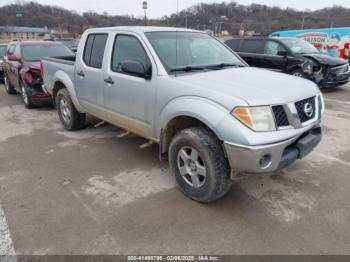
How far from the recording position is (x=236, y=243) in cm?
246

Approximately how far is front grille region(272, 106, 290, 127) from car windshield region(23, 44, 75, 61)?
21.3ft

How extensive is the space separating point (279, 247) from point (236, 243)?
366 mm

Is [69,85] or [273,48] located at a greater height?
[273,48]

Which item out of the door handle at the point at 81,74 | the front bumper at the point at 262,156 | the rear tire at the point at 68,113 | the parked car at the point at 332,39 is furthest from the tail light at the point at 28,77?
the parked car at the point at 332,39

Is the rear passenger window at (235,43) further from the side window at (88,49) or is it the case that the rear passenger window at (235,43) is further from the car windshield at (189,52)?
the side window at (88,49)

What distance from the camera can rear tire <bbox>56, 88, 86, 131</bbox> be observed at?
16.8 ft

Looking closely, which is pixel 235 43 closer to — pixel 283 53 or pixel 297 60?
pixel 283 53

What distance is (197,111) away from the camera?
2717 millimetres

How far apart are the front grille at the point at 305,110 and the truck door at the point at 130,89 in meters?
1.57

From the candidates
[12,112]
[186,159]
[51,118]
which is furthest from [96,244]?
[12,112]

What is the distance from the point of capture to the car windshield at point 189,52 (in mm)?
3336

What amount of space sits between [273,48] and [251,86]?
7.20m

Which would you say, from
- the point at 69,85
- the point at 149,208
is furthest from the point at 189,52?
the point at 69,85

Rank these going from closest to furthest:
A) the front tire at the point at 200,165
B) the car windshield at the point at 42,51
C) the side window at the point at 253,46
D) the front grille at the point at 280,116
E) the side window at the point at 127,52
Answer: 1. the front grille at the point at 280,116
2. the front tire at the point at 200,165
3. the side window at the point at 127,52
4. the car windshield at the point at 42,51
5. the side window at the point at 253,46
